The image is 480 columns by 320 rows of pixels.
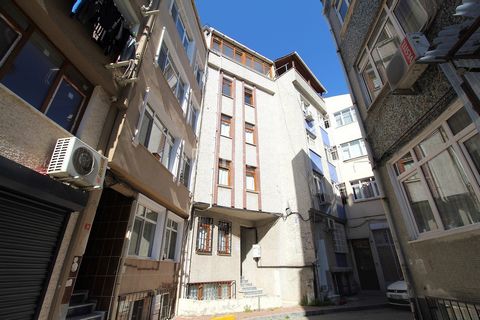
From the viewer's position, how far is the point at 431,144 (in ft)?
16.0

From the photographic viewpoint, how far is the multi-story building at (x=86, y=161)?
3.68 meters

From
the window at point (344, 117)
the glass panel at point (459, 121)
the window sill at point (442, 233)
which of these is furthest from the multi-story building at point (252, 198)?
the glass panel at point (459, 121)

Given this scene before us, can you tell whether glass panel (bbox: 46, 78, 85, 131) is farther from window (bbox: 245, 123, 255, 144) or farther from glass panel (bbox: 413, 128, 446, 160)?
window (bbox: 245, 123, 255, 144)

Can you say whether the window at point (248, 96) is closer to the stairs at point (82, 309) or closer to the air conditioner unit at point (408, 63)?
the air conditioner unit at point (408, 63)

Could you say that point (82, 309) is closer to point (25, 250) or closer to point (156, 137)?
point (25, 250)

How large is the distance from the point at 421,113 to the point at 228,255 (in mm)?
10910

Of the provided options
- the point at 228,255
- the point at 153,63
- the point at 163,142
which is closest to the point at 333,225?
the point at 228,255

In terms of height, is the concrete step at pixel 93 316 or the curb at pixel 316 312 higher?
the concrete step at pixel 93 316

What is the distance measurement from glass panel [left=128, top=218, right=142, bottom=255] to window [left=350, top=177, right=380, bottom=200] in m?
17.1

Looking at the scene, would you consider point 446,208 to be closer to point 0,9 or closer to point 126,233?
point 126,233

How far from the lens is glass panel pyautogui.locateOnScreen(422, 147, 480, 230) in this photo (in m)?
4.10

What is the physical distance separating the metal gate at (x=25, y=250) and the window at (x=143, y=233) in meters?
3.02

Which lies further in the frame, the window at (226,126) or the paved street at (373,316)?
the window at (226,126)

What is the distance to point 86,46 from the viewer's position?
504 cm
